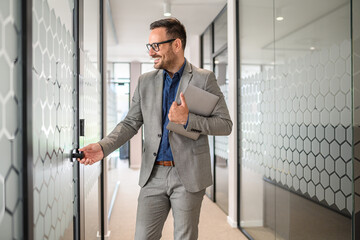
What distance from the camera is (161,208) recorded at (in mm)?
1522

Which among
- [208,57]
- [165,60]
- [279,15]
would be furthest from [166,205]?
[208,57]

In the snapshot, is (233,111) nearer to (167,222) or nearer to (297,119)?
(297,119)

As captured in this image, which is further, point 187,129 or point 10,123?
point 187,129

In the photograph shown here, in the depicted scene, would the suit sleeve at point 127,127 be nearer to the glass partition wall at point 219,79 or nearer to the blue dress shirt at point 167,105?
the blue dress shirt at point 167,105

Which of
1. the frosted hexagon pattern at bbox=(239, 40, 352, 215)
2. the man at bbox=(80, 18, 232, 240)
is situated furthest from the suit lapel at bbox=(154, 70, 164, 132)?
the frosted hexagon pattern at bbox=(239, 40, 352, 215)

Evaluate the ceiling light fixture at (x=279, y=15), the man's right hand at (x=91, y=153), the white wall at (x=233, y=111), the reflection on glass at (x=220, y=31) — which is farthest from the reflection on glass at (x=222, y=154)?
the man's right hand at (x=91, y=153)

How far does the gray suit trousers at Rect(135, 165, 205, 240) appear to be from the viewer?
4.79 ft

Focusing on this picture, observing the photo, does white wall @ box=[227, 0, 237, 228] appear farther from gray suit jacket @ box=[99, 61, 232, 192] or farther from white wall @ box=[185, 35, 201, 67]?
white wall @ box=[185, 35, 201, 67]

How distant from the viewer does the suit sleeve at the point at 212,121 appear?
4.59 ft

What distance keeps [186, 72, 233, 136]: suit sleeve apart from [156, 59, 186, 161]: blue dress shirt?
0.18 m

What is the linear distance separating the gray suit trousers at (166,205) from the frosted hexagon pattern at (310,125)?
2.51ft

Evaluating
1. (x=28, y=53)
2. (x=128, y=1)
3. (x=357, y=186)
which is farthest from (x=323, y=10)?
(x=128, y=1)

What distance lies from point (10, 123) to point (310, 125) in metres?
1.66

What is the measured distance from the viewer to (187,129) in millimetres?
1391
